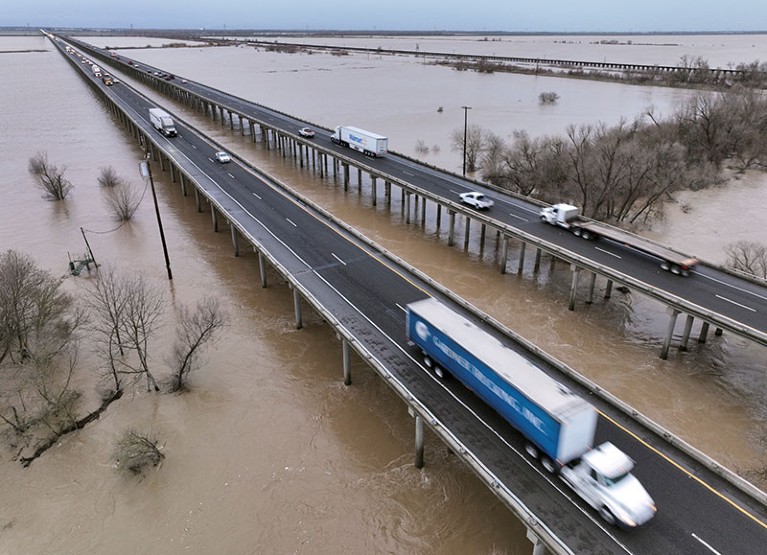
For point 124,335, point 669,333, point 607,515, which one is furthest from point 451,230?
point 607,515

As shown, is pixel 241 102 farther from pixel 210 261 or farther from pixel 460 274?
pixel 460 274

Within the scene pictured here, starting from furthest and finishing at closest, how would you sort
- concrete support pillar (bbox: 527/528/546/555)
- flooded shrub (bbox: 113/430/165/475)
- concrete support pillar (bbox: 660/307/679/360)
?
concrete support pillar (bbox: 660/307/679/360) < flooded shrub (bbox: 113/430/165/475) < concrete support pillar (bbox: 527/528/546/555)

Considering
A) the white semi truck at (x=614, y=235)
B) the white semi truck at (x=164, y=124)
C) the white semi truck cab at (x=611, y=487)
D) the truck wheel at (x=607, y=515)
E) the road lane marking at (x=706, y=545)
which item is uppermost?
the white semi truck at (x=164, y=124)

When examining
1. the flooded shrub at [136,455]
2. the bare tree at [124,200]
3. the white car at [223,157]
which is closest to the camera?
the flooded shrub at [136,455]

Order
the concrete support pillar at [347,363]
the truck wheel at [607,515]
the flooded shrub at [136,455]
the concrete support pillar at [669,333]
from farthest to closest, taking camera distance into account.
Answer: the concrete support pillar at [669,333] < the concrete support pillar at [347,363] < the flooded shrub at [136,455] < the truck wheel at [607,515]

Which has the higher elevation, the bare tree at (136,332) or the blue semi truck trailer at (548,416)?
the blue semi truck trailer at (548,416)

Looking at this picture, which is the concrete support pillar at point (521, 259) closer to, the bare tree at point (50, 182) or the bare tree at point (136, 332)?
the bare tree at point (136, 332)

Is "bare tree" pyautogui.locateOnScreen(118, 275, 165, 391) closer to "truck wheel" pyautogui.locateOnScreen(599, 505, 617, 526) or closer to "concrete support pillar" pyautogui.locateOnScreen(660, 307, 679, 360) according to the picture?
"truck wheel" pyautogui.locateOnScreen(599, 505, 617, 526)

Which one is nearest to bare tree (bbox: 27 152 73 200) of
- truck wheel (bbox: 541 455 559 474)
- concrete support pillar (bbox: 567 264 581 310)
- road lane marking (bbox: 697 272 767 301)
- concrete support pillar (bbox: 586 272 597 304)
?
concrete support pillar (bbox: 567 264 581 310)

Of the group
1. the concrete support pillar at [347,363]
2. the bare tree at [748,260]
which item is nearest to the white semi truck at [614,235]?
the bare tree at [748,260]
